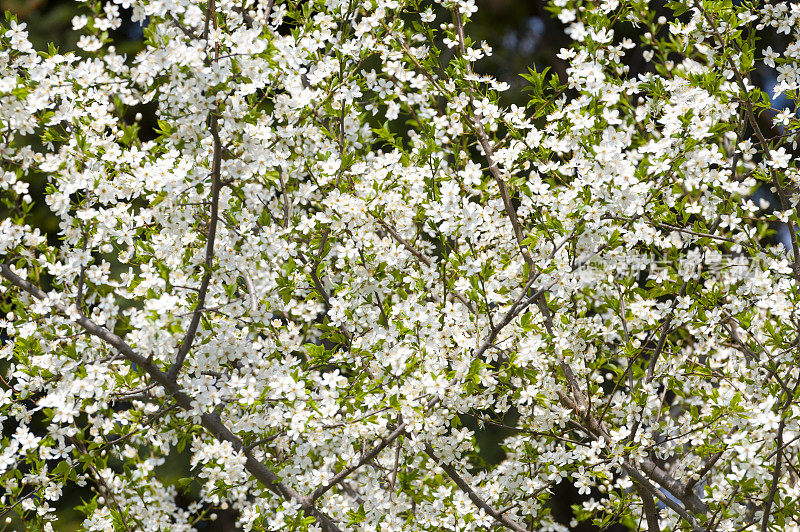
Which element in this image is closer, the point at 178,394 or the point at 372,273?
the point at 178,394

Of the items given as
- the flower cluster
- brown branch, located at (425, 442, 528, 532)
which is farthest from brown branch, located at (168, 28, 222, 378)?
brown branch, located at (425, 442, 528, 532)

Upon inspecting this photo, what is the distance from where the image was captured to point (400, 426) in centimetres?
283

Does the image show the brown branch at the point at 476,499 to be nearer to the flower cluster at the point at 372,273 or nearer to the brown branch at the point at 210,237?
the flower cluster at the point at 372,273

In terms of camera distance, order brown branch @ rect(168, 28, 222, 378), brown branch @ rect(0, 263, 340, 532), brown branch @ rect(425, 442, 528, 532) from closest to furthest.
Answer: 1. brown branch @ rect(168, 28, 222, 378)
2. brown branch @ rect(0, 263, 340, 532)
3. brown branch @ rect(425, 442, 528, 532)

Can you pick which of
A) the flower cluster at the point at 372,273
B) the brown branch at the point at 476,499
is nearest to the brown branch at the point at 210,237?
the flower cluster at the point at 372,273

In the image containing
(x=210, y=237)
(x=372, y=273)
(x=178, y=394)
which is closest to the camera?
(x=210, y=237)

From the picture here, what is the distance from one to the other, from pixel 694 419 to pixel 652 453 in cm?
40

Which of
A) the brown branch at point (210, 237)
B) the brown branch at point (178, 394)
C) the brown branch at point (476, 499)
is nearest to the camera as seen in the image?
the brown branch at point (210, 237)

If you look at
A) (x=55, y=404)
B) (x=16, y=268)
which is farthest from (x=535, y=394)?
(x=16, y=268)

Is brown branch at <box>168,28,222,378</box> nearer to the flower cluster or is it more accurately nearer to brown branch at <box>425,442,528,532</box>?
the flower cluster

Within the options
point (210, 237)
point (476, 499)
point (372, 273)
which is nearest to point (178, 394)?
point (210, 237)

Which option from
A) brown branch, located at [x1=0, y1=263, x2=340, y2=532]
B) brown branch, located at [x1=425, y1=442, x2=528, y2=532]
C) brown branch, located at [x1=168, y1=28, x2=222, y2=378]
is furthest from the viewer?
brown branch, located at [x1=425, y1=442, x2=528, y2=532]

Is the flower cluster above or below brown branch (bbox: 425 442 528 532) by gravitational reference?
above

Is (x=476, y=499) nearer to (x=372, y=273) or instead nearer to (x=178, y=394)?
(x=372, y=273)
